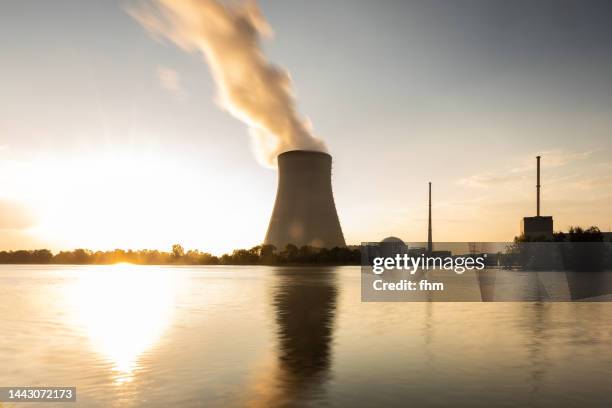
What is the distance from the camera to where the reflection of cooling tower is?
74.4 metres

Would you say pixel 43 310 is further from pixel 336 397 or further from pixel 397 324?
pixel 336 397

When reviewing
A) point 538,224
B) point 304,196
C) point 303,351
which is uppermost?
point 304,196

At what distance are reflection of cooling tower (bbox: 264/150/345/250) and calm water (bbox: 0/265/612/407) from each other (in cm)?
4937

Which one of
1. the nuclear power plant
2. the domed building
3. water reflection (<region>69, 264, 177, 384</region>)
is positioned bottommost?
water reflection (<region>69, 264, 177, 384</region>)

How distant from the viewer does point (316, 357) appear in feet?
42.5

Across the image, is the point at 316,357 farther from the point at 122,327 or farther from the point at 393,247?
the point at 393,247

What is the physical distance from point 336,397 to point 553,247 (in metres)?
68.6

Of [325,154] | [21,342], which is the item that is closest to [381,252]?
[325,154]

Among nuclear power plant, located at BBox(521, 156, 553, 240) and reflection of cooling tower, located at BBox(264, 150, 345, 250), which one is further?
nuclear power plant, located at BBox(521, 156, 553, 240)

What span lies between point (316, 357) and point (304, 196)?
60.8 metres

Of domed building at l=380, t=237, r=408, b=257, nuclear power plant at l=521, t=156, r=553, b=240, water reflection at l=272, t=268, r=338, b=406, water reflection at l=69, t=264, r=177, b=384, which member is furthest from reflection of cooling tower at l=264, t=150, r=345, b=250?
water reflection at l=272, t=268, r=338, b=406

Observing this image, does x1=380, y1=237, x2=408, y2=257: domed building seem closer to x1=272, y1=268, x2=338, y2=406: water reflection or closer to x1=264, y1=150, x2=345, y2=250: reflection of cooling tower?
x1=264, y1=150, x2=345, y2=250: reflection of cooling tower

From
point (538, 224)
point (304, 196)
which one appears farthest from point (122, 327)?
point (538, 224)

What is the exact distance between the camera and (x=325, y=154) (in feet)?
254
